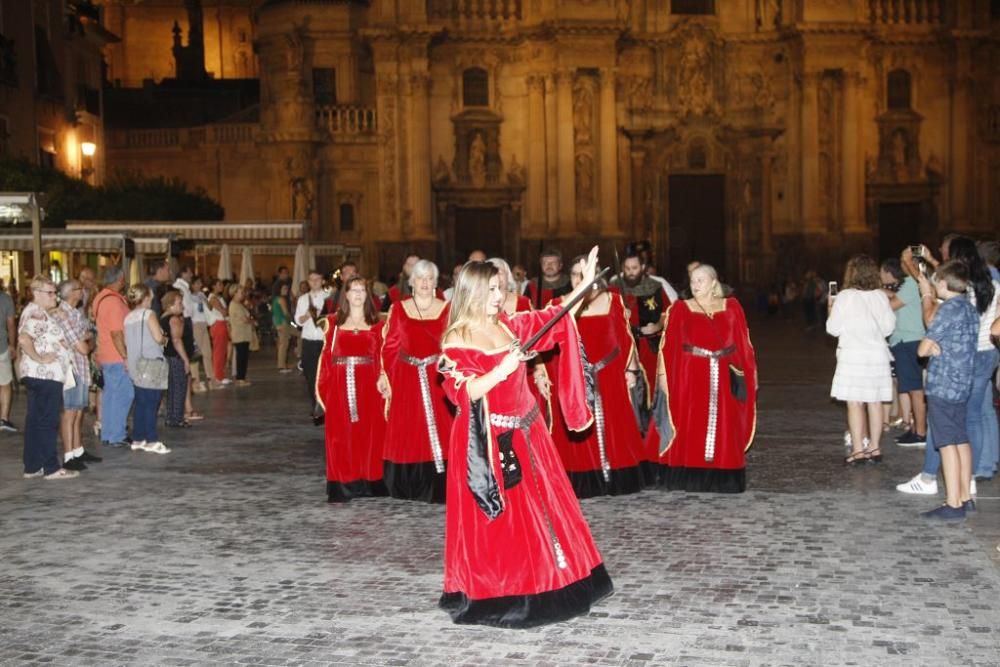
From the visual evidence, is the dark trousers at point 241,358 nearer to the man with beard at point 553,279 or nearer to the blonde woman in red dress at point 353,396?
the man with beard at point 553,279

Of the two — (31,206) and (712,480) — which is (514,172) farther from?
(712,480)

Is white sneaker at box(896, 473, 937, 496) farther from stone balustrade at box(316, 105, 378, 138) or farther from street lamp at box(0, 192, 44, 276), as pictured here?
stone balustrade at box(316, 105, 378, 138)

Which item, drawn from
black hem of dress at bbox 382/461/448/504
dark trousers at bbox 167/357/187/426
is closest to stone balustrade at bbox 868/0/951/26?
dark trousers at bbox 167/357/187/426

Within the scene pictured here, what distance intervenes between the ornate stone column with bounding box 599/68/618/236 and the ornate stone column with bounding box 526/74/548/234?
1.87 meters

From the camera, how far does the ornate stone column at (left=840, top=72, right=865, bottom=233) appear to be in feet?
130

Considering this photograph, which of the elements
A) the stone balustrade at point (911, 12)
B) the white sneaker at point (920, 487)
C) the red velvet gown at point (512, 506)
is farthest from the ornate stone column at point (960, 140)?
the red velvet gown at point (512, 506)

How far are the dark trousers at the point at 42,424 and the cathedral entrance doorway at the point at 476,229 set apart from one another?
28.7 metres

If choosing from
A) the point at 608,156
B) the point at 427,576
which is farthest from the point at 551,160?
the point at 427,576

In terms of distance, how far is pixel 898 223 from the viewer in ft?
138

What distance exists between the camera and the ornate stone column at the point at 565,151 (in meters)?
38.9

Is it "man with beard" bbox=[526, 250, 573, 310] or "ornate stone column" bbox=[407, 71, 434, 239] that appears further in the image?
"ornate stone column" bbox=[407, 71, 434, 239]

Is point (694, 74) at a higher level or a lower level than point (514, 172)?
higher

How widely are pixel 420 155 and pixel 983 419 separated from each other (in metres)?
30.0

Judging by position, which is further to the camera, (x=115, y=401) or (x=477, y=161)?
(x=477, y=161)
